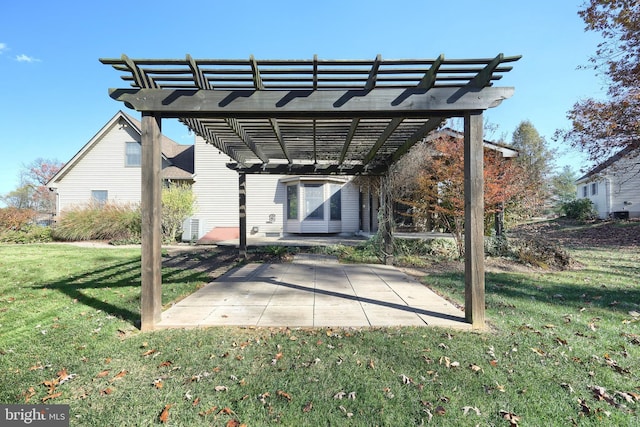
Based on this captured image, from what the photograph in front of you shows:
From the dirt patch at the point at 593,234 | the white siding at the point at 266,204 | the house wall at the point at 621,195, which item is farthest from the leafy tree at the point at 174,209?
the house wall at the point at 621,195

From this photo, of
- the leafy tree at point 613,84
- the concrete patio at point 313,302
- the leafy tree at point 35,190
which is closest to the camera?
the concrete patio at point 313,302

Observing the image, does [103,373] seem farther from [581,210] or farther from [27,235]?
[581,210]

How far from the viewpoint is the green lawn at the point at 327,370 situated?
2162 millimetres

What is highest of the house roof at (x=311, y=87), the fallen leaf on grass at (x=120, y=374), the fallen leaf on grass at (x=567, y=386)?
the house roof at (x=311, y=87)

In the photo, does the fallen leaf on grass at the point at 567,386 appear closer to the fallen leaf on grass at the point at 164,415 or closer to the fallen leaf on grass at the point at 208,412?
the fallen leaf on grass at the point at 208,412

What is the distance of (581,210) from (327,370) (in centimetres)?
2550

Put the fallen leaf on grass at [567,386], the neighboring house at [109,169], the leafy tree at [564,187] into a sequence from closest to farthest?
the fallen leaf on grass at [567,386] → the neighboring house at [109,169] → the leafy tree at [564,187]

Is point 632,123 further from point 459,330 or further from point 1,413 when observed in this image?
point 1,413

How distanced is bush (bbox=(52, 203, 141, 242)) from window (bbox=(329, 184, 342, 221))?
8.99 m

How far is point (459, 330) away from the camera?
367cm

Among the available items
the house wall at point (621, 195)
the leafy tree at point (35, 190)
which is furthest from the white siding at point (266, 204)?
the leafy tree at point (35, 190)

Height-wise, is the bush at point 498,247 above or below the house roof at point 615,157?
below

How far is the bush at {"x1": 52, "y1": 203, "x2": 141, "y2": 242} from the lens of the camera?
42.5 feet

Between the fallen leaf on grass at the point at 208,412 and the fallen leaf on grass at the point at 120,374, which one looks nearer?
the fallen leaf on grass at the point at 208,412
